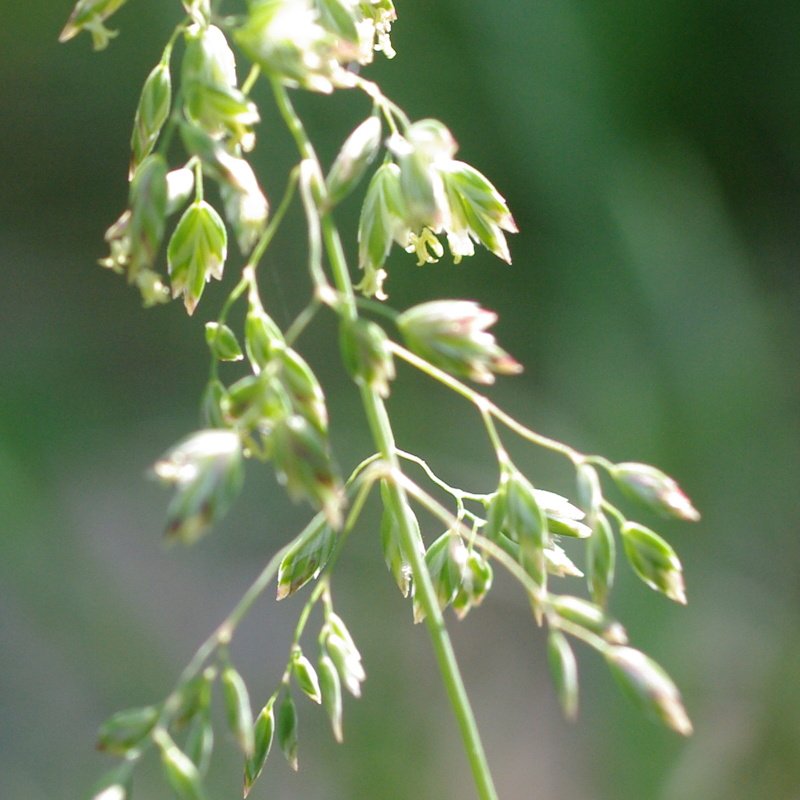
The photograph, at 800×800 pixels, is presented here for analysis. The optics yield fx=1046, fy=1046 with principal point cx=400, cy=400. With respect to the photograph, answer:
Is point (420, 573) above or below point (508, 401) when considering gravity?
above

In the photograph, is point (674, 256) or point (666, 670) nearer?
point (666, 670)

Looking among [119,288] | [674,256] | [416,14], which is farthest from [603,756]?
[119,288]

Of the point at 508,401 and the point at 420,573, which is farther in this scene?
the point at 508,401

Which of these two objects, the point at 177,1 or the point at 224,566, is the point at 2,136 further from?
the point at 224,566

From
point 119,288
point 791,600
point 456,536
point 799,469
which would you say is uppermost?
point 119,288

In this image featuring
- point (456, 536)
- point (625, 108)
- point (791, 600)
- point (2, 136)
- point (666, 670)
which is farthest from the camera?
point (2, 136)

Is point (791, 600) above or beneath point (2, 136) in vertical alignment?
beneath

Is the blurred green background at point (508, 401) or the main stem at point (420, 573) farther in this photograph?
the blurred green background at point (508, 401)

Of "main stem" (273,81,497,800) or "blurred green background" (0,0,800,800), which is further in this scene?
"blurred green background" (0,0,800,800)
